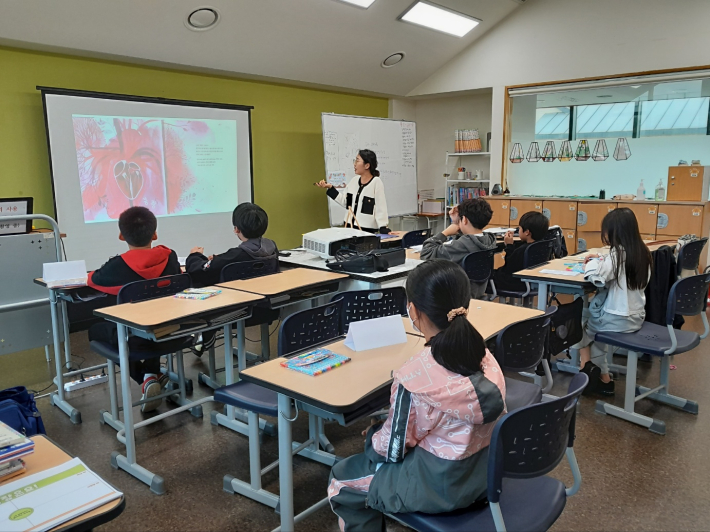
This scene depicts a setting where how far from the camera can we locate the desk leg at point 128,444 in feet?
8.25

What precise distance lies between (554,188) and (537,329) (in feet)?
16.9

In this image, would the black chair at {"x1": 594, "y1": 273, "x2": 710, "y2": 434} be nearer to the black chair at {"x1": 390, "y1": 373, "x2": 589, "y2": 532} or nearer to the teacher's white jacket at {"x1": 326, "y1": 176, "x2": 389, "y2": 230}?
the black chair at {"x1": 390, "y1": 373, "x2": 589, "y2": 532}

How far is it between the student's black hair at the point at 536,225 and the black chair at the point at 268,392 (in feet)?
8.70

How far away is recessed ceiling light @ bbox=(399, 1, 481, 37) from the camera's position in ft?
19.3

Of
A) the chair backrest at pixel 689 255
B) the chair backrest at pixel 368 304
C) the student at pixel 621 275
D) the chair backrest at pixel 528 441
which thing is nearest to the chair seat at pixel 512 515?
the chair backrest at pixel 528 441

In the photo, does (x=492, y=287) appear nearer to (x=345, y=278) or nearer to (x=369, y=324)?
(x=345, y=278)

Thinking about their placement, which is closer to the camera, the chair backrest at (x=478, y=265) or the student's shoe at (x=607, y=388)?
the student's shoe at (x=607, y=388)

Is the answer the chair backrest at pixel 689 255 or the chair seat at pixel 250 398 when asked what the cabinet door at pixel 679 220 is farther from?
the chair seat at pixel 250 398

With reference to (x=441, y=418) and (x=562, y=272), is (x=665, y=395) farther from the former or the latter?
(x=441, y=418)

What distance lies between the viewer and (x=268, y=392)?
7.80ft

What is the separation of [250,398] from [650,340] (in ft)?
7.60

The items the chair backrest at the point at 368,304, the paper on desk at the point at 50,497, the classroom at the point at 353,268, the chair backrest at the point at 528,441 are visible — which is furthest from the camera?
the chair backrest at the point at 368,304

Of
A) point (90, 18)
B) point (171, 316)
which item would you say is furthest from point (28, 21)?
point (171, 316)

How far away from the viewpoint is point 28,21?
3.94 meters
